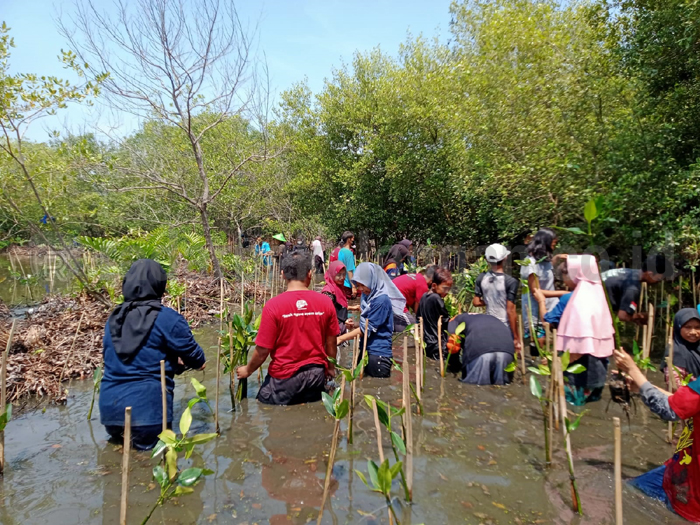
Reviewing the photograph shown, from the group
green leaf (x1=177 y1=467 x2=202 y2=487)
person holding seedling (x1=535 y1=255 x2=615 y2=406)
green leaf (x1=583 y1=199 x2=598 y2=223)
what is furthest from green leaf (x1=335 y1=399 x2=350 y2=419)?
person holding seedling (x1=535 y1=255 x2=615 y2=406)

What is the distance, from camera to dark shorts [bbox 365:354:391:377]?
5.20 m

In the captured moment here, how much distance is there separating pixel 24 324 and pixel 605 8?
10759mm

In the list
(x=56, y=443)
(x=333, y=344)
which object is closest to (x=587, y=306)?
(x=333, y=344)

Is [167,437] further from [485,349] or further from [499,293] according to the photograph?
[499,293]

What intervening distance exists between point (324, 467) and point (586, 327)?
2337 mm

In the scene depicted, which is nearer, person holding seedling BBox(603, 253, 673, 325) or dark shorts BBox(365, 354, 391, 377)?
person holding seedling BBox(603, 253, 673, 325)

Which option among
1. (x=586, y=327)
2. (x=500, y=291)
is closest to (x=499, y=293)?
(x=500, y=291)

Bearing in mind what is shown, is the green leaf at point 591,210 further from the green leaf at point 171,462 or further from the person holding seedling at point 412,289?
the person holding seedling at point 412,289

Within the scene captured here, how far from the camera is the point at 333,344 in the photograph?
13.0 ft

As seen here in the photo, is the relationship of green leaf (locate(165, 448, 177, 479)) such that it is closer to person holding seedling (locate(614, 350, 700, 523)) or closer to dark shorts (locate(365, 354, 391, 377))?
person holding seedling (locate(614, 350, 700, 523))

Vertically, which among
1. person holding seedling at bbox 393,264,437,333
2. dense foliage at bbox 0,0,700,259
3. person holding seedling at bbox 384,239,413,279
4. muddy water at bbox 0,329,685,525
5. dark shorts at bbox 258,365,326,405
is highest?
dense foliage at bbox 0,0,700,259

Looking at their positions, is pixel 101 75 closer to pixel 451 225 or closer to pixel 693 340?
pixel 693 340

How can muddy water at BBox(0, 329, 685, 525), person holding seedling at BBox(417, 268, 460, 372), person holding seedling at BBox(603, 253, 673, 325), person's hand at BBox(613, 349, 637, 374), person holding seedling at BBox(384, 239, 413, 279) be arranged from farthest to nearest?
person holding seedling at BBox(384, 239, 413, 279)
person holding seedling at BBox(417, 268, 460, 372)
person holding seedling at BBox(603, 253, 673, 325)
muddy water at BBox(0, 329, 685, 525)
person's hand at BBox(613, 349, 637, 374)

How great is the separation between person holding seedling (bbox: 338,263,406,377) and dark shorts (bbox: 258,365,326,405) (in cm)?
109
